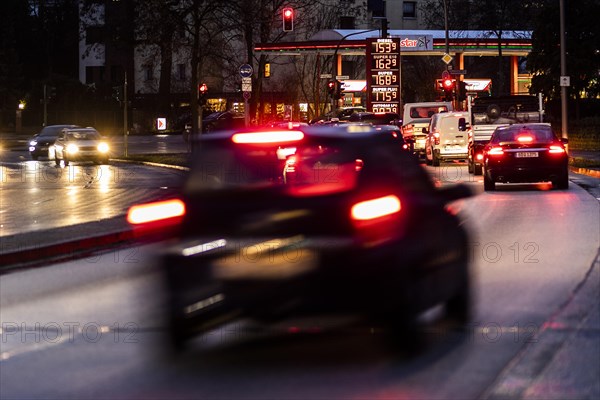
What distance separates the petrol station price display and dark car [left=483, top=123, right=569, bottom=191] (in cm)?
3293

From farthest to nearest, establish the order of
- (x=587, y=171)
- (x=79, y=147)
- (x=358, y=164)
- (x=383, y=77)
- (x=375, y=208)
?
(x=383, y=77)
(x=79, y=147)
(x=587, y=171)
(x=358, y=164)
(x=375, y=208)

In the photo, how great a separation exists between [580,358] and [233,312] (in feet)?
7.64

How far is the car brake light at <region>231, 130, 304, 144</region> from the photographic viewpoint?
9258 millimetres

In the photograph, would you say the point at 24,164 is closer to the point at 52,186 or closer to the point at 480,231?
the point at 52,186

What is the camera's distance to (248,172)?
29.5 feet

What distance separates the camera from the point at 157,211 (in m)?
9.00

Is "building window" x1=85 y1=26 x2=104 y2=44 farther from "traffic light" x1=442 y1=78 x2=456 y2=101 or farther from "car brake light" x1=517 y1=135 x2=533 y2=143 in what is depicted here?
"car brake light" x1=517 y1=135 x2=533 y2=143

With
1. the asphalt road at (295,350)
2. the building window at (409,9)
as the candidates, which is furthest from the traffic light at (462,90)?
the building window at (409,9)

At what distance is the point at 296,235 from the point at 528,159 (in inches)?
774

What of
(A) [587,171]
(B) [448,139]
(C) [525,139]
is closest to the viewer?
(C) [525,139]

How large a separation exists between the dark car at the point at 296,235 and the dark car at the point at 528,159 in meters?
18.5

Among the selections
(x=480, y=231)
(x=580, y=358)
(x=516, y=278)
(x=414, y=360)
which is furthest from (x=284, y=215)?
(x=480, y=231)

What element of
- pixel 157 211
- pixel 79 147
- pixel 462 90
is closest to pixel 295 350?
pixel 157 211

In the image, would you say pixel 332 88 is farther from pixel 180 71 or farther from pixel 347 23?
pixel 180 71
